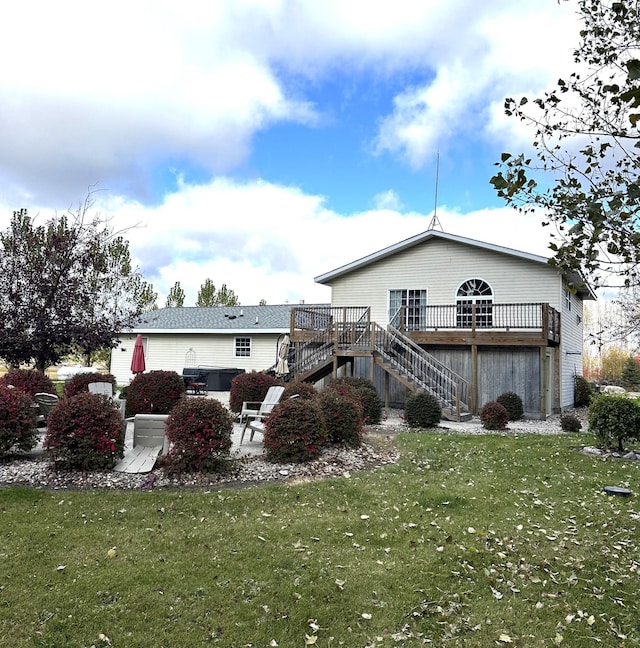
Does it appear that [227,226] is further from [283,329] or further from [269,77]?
[269,77]

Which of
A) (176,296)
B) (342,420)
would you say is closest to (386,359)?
(342,420)

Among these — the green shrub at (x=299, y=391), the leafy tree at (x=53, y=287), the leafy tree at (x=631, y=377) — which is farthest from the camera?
the leafy tree at (x=631, y=377)

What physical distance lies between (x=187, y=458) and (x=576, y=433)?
9490mm

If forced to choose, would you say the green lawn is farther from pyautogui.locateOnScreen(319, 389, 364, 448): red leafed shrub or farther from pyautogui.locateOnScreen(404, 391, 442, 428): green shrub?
pyautogui.locateOnScreen(404, 391, 442, 428): green shrub

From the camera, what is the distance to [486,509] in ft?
18.6

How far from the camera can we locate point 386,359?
15.7 metres

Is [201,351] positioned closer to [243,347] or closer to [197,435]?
[243,347]

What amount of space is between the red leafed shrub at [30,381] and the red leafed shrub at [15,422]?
14.7 feet

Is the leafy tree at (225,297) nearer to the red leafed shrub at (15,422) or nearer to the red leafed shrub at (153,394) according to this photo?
the red leafed shrub at (153,394)

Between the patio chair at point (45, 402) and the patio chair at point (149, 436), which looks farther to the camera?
the patio chair at point (45, 402)

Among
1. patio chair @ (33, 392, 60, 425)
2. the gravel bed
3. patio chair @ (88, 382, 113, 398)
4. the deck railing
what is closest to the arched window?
the deck railing

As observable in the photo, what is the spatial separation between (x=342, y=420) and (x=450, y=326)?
9.24 m

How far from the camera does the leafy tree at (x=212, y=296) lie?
44.7 metres

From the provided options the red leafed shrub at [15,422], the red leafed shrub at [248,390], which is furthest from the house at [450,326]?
the red leafed shrub at [15,422]
